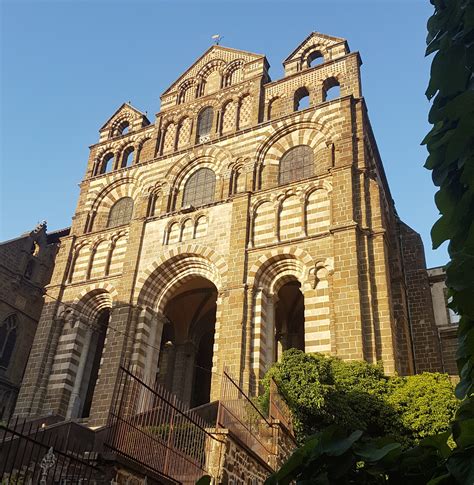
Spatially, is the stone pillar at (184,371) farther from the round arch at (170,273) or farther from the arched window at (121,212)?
the arched window at (121,212)

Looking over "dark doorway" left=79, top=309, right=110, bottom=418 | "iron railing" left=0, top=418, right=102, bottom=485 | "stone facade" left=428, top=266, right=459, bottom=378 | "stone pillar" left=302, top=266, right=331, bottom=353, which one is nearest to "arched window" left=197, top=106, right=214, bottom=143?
"dark doorway" left=79, top=309, right=110, bottom=418

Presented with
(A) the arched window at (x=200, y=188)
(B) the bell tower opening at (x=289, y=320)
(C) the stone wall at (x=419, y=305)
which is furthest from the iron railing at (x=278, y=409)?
(A) the arched window at (x=200, y=188)

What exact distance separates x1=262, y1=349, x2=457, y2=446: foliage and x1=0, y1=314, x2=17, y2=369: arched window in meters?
17.0

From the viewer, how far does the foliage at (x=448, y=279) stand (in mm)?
2297

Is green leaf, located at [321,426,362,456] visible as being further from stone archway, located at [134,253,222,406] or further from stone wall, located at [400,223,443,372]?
stone wall, located at [400,223,443,372]

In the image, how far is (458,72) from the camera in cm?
298

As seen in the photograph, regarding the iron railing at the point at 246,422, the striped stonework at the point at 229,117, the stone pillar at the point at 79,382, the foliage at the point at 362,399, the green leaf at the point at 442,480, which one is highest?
the striped stonework at the point at 229,117

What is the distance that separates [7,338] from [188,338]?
9446 millimetres

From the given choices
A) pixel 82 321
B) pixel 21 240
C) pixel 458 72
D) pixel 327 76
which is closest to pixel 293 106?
pixel 327 76

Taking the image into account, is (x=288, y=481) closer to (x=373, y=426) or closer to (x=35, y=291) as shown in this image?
(x=373, y=426)

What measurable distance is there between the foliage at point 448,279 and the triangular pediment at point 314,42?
21218 millimetres

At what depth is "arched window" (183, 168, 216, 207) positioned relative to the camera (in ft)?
71.4

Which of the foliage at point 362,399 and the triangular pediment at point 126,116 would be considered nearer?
the foliage at point 362,399

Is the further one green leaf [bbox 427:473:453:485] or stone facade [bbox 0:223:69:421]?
stone facade [bbox 0:223:69:421]
